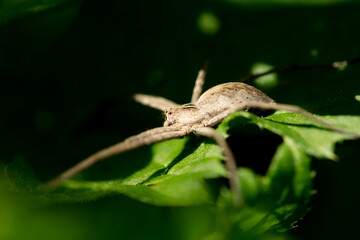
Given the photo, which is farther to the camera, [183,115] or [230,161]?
[183,115]

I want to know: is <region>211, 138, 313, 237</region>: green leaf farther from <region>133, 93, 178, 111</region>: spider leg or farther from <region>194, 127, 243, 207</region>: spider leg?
<region>133, 93, 178, 111</region>: spider leg

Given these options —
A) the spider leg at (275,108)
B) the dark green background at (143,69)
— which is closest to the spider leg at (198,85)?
the dark green background at (143,69)

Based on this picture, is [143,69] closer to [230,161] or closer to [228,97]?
[228,97]

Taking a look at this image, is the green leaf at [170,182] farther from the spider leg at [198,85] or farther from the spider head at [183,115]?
the spider leg at [198,85]

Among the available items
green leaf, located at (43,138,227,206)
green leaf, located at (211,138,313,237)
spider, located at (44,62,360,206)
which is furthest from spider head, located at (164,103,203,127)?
green leaf, located at (211,138,313,237)

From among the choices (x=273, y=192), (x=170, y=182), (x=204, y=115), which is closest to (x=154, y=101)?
(x=204, y=115)

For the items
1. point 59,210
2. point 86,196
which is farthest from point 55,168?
point 59,210
